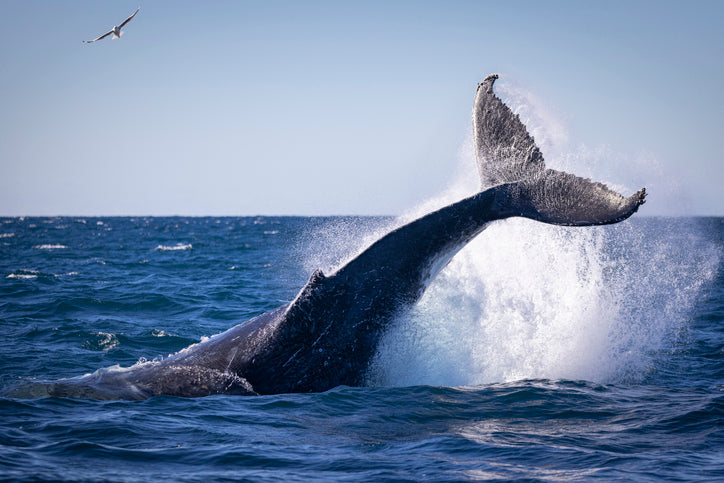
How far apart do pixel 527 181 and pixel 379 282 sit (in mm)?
1738

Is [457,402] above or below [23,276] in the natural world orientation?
below

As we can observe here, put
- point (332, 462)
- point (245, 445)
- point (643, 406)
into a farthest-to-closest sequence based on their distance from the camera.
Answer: point (643, 406) < point (245, 445) < point (332, 462)

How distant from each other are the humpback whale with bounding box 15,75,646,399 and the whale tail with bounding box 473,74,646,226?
1 cm

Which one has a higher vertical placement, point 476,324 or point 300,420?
point 476,324

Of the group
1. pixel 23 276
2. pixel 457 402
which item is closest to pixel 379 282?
pixel 457 402

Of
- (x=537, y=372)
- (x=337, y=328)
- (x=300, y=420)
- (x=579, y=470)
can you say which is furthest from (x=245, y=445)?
(x=537, y=372)

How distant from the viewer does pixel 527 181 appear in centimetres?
630

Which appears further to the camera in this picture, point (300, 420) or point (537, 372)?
point (537, 372)

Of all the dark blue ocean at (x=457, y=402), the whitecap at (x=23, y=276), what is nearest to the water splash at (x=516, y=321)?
the dark blue ocean at (x=457, y=402)

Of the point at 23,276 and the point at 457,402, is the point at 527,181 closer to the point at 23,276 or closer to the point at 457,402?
the point at 457,402

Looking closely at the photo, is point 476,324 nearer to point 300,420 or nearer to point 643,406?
point 643,406

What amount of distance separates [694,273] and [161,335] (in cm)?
2237

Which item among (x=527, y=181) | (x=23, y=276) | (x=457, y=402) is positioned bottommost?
(x=457, y=402)

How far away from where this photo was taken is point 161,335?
39.5 feet
